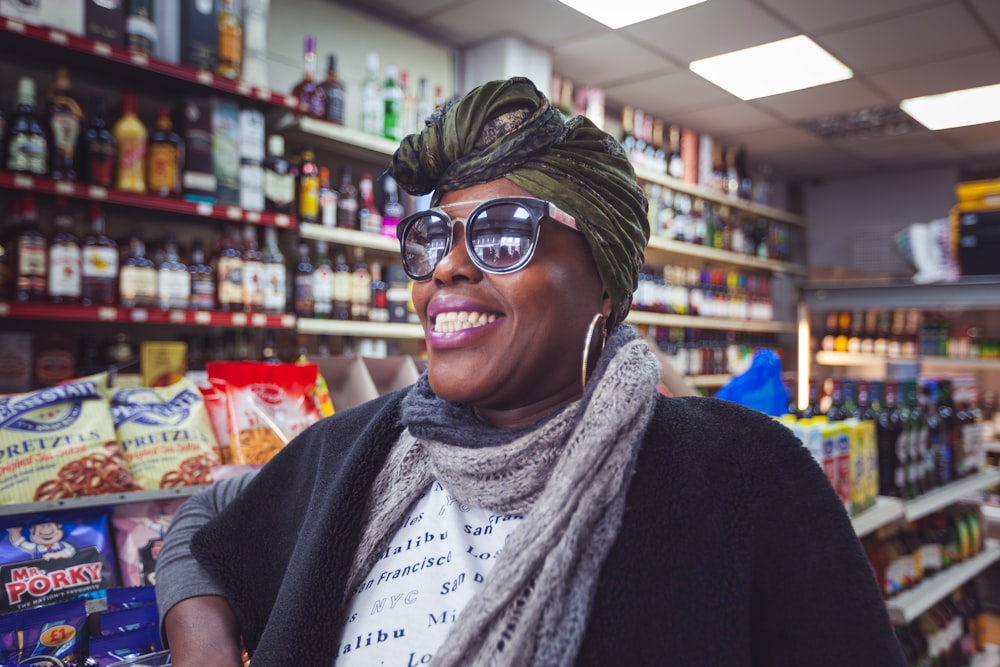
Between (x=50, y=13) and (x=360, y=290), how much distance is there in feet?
5.35

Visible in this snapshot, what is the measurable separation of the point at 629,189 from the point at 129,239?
250cm

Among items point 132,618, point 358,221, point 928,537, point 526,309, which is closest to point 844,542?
point 526,309

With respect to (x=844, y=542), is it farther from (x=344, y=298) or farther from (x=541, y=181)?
(x=344, y=298)

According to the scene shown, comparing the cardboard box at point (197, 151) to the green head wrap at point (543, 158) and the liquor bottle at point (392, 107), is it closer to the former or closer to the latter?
the liquor bottle at point (392, 107)

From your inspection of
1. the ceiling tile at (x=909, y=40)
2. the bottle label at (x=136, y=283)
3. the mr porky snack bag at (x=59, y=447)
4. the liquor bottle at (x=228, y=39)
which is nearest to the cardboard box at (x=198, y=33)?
the liquor bottle at (x=228, y=39)

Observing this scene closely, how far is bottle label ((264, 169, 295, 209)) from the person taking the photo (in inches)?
123

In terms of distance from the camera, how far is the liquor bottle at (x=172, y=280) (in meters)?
2.71

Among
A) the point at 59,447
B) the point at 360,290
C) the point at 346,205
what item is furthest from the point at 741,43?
the point at 59,447

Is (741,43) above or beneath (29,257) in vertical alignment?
above

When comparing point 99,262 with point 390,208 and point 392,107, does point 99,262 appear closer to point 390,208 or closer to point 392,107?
point 390,208

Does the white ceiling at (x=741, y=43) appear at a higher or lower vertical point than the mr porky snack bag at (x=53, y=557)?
higher

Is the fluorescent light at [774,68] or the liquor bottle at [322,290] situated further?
Result: the fluorescent light at [774,68]

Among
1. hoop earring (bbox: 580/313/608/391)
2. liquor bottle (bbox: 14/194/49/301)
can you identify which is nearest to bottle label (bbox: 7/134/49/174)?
liquor bottle (bbox: 14/194/49/301)

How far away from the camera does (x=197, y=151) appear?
282cm
